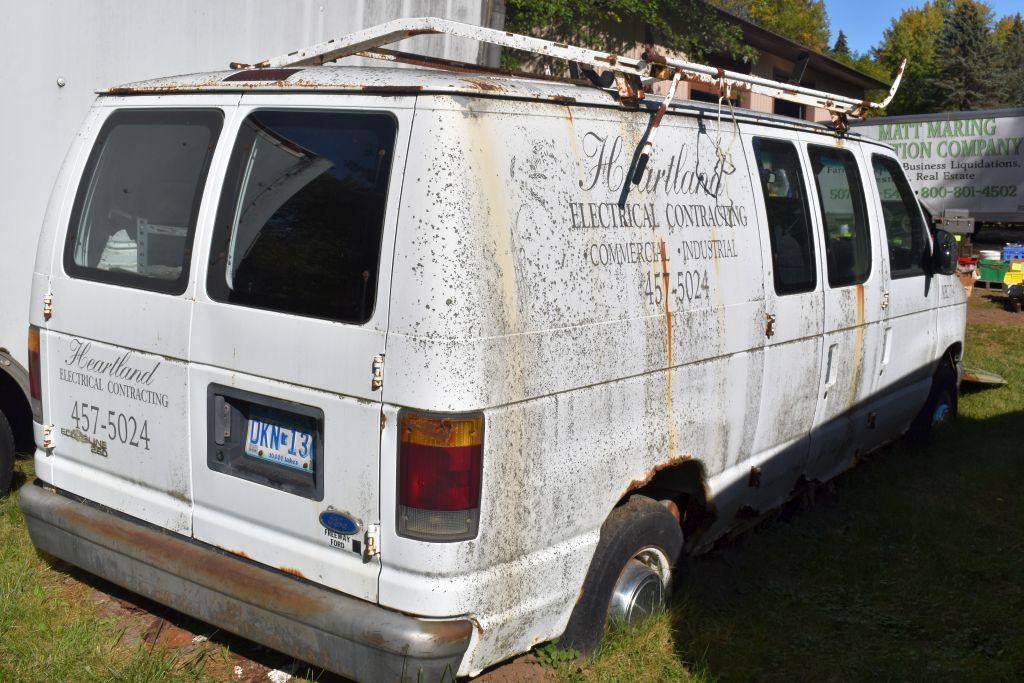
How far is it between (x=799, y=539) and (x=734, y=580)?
0.66 m

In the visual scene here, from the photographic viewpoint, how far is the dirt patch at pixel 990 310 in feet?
42.5

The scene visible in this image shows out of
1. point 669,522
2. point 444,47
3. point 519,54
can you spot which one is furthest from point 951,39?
point 669,522

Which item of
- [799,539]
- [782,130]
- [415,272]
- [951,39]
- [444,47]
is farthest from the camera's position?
[951,39]

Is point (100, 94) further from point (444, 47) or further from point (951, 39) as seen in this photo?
point (951, 39)

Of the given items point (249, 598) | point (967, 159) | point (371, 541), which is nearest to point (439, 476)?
point (371, 541)

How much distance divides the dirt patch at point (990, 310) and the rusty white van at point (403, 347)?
9.96m

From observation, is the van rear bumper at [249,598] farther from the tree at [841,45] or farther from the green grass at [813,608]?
the tree at [841,45]

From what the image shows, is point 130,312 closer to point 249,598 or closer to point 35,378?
point 35,378

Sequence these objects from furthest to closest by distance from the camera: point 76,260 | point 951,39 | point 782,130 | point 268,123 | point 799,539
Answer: point 951,39
point 799,539
point 782,130
point 76,260
point 268,123

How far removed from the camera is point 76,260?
3812mm

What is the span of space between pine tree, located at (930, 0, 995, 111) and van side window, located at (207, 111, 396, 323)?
46563mm

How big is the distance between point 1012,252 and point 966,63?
33621mm

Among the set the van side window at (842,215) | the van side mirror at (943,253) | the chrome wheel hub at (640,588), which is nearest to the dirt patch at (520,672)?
the chrome wheel hub at (640,588)

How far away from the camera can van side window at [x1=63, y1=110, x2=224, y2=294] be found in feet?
11.5
